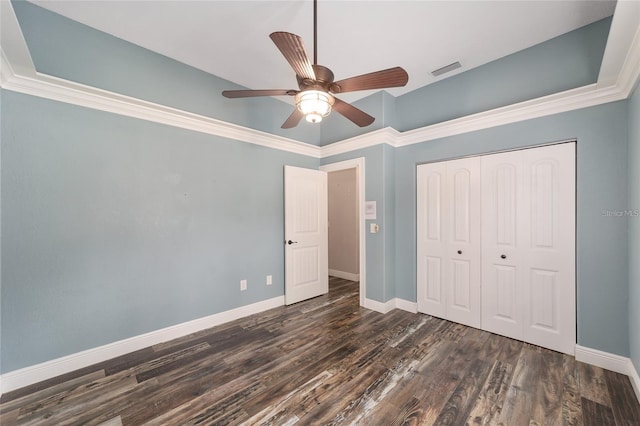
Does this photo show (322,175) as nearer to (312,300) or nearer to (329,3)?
(312,300)

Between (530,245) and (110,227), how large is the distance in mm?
4212

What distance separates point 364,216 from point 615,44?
274 cm

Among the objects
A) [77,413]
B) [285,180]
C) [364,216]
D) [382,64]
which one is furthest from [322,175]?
[77,413]

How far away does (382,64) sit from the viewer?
9.96ft

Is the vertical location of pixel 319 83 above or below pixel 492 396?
above

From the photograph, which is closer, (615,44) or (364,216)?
(615,44)

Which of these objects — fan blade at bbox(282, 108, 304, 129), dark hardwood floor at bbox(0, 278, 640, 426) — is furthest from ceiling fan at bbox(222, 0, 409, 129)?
dark hardwood floor at bbox(0, 278, 640, 426)

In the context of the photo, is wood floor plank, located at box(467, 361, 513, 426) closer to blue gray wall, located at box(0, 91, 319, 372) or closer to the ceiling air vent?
blue gray wall, located at box(0, 91, 319, 372)

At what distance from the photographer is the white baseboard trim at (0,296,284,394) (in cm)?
206

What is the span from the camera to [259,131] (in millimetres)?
3518

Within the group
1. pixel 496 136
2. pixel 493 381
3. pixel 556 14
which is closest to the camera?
A: pixel 493 381

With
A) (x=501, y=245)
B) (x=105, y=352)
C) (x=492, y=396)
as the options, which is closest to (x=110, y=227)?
(x=105, y=352)

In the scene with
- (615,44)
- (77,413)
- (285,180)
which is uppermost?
(615,44)

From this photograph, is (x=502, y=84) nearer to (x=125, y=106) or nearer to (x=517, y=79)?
(x=517, y=79)
